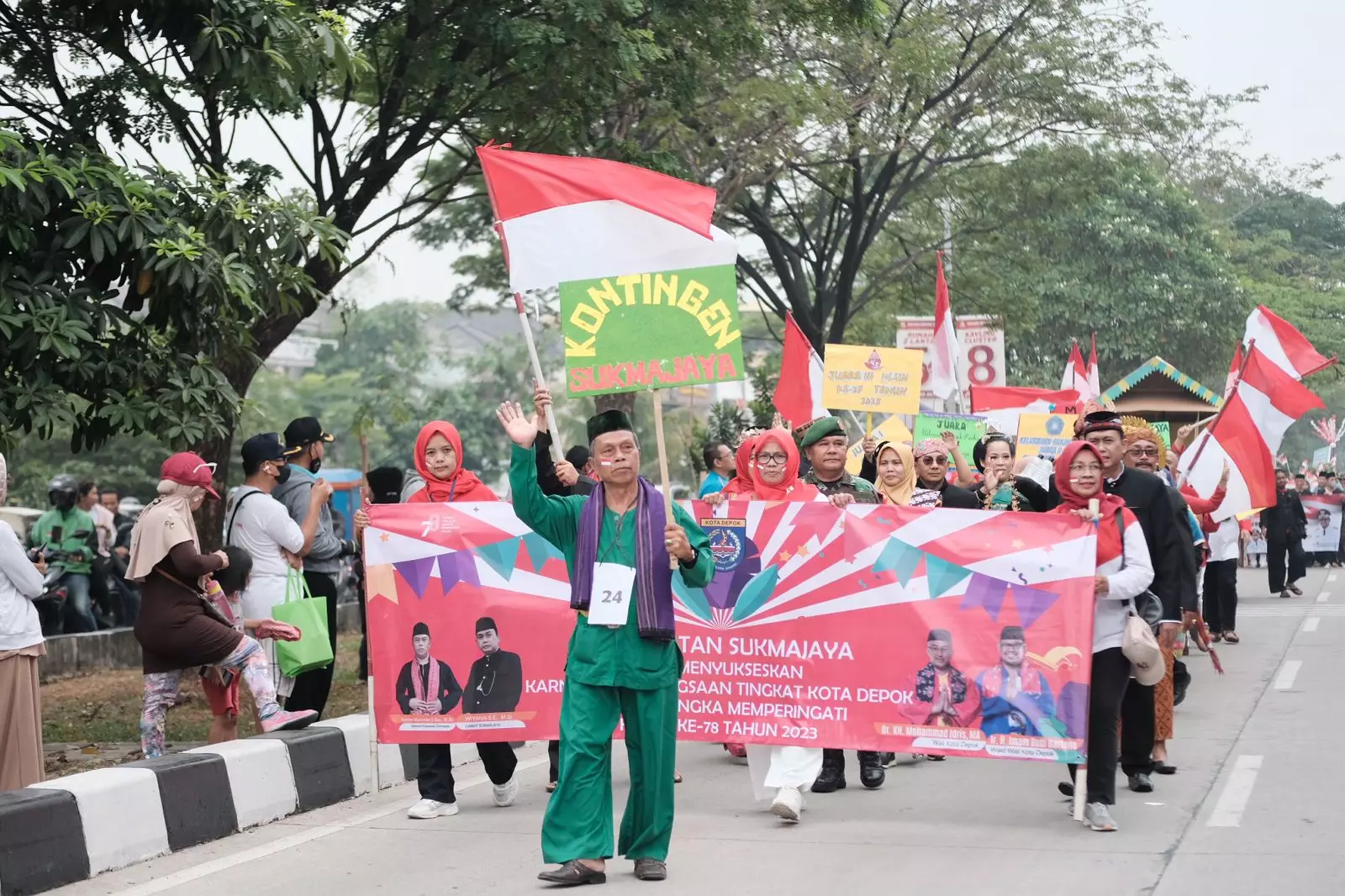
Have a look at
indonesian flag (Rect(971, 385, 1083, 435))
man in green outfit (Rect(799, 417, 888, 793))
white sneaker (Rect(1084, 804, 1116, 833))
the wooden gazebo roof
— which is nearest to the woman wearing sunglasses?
man in green outfit (Rect(799, 417, 888, 793))

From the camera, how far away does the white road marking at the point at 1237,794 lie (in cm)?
742

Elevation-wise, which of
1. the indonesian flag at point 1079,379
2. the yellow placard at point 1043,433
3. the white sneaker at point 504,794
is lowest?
the white sneaker at point 504,794

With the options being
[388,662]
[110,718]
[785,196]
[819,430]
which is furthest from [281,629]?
[785,196]

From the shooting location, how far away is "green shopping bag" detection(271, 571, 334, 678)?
862cm

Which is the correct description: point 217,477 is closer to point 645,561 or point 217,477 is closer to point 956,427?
point 956,427

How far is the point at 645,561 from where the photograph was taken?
20.9 feet

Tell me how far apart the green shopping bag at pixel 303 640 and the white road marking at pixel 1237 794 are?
172 inches

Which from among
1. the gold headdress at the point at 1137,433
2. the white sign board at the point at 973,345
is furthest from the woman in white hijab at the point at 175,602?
the white sign board at the point at 973,345

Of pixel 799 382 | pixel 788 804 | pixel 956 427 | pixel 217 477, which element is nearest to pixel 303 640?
pixel 788 804

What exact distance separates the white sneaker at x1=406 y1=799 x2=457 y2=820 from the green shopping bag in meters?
1.12

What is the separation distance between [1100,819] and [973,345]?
1587 centimetres

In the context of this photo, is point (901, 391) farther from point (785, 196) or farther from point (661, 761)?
point (785, 196)

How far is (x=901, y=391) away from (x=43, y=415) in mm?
9061

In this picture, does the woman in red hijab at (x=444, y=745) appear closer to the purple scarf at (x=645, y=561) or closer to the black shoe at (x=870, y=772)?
the purple scarf at (x=645, y=561)
